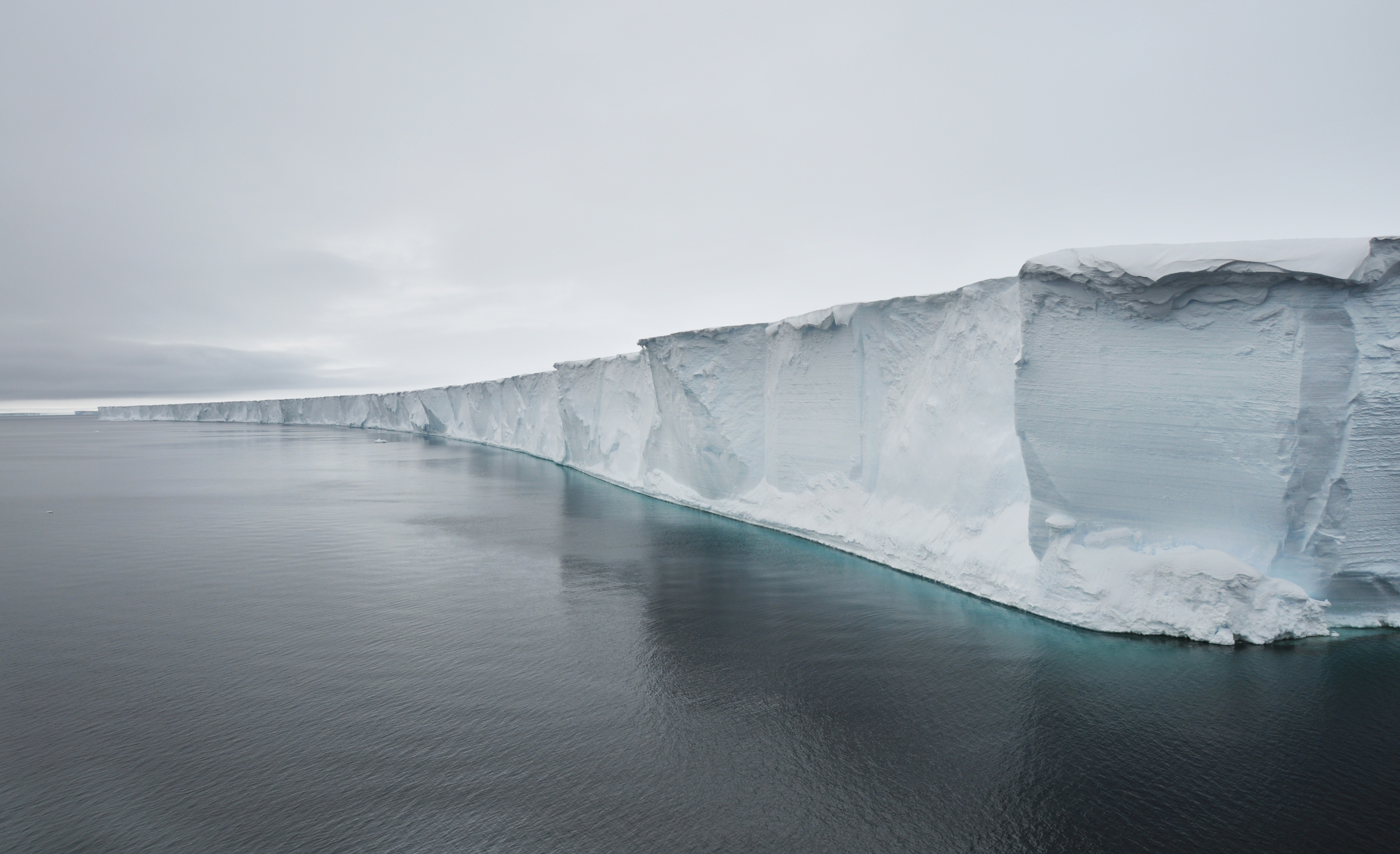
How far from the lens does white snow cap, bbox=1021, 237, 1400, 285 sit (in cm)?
662

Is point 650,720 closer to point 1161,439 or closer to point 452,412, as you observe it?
point 1161,439

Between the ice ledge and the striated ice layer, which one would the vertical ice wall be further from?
the striated ice layer

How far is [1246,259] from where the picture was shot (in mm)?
6824

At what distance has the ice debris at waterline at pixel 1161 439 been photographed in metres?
6.90

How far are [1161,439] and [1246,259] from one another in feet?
6.65

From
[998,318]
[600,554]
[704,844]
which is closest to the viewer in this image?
[704,844]

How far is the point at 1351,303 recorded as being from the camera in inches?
269

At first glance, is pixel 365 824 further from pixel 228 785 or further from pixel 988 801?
pixel 988 801

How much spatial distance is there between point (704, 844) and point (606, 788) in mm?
893

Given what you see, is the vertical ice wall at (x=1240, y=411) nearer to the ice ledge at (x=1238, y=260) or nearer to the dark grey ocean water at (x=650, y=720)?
the ice ledge at (x=1238, y=260)

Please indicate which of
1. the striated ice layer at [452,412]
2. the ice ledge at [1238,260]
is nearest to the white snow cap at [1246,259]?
the ice ledge at [1238,260]

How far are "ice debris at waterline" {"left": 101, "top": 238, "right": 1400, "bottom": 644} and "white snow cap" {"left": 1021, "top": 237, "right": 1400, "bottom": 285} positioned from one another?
0.9 inches

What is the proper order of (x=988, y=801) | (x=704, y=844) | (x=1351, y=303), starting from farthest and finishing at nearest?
(x=1351, y=303)
(x=988, y=801)
(x=704, y=844)

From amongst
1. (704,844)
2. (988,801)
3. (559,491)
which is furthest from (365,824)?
(559,491)
